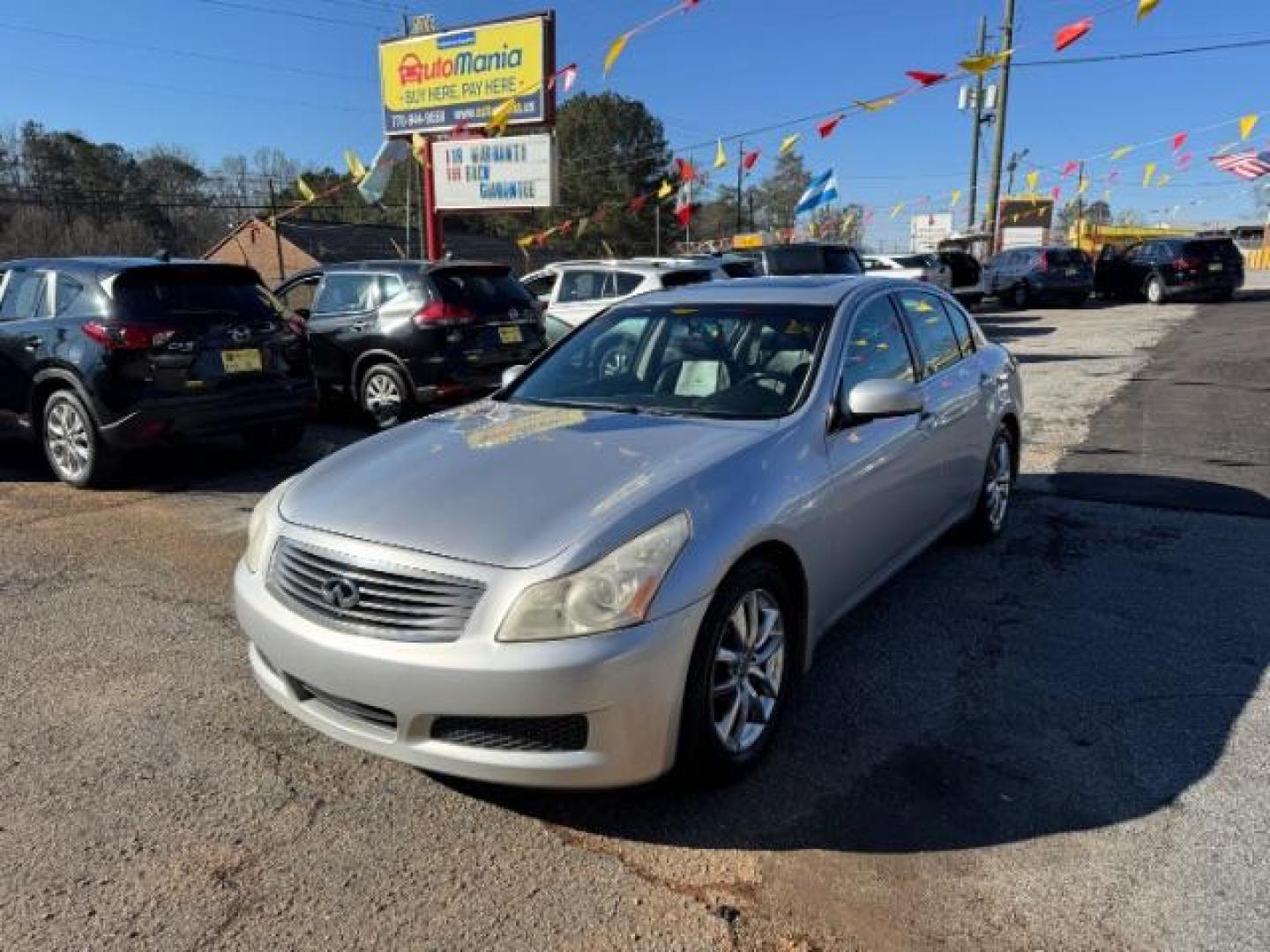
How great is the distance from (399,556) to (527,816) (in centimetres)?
89

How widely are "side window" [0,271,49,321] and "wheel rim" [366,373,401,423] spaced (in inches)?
109

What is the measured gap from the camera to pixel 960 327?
5301 millimetres

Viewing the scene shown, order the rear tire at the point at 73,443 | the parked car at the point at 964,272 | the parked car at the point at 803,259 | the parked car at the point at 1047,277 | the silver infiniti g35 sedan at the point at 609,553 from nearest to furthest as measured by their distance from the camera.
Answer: the silver infiniti g35 sedan at the point at 609,553
the rear tire at the point at 73,443
the parked car at the point at 803,259
the parked car at the point at 964,272
the parked car at the point at 1047,277

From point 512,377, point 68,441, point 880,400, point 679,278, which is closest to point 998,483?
point 880,400

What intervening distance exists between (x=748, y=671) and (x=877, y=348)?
180 centimetres

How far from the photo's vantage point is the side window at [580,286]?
1162 cm

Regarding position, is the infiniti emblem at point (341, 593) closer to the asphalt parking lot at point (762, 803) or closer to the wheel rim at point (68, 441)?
the asphalt parking lot at point (762, 803)

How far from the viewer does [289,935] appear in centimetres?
238

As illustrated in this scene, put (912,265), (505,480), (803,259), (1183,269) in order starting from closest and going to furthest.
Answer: (505,480) < (803,259) < (912,265) < (1183,269)

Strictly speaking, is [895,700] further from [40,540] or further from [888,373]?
[40,540]

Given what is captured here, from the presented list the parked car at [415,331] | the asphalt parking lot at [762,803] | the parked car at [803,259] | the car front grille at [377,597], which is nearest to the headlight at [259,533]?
the car front grille at [377,597]

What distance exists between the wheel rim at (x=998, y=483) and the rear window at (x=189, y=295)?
523 cm

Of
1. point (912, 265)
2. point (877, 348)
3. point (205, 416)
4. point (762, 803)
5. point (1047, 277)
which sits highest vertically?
point (912, 265)

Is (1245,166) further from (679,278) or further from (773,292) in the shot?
(773,292)
